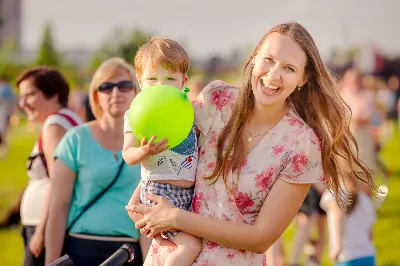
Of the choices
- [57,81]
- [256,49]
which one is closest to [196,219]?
[256,49]

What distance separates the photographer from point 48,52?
5878 centimetres

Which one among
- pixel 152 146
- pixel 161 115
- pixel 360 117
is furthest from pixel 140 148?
pixel 360 117

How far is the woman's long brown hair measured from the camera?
2.84m

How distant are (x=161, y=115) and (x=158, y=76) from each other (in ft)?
1.14

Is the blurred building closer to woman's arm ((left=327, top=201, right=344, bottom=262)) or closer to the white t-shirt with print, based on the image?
woman's arm ((left=327, top=201, right=344, bottom=262))

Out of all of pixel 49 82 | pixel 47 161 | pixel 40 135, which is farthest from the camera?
pixel 49 82

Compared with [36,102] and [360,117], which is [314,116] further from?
[360,117]

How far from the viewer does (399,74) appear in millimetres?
48750

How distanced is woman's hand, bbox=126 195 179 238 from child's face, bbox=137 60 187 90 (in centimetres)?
47

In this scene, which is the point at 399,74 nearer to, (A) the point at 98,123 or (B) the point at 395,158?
(B) the point at 395,158

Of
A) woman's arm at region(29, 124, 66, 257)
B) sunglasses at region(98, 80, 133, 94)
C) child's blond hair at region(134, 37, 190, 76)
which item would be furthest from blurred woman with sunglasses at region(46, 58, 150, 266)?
child's blond hair at region(134, 37, 190, 76)

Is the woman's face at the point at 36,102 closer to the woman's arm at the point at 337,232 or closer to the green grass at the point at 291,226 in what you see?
the woman's arm at the point at 337,232

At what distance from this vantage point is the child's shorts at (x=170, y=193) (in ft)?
9.56

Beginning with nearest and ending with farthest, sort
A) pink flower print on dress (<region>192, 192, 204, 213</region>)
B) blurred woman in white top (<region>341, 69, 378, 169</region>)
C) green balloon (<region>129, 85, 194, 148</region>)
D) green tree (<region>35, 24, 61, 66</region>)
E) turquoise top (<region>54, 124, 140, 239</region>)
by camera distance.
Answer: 1. green balloon (<region>129, 85, 194, 148</region>)
2. pink flower print on dress (<region>192, 192, 204, 213</region>)
3. turquoise top (<region>54, 124, 140, 239</region>)
4. blurred woman in white top (<region>341, 69, 378, 169</region>)
5. green tree (<region>35, 24, 61, 66</region>)
